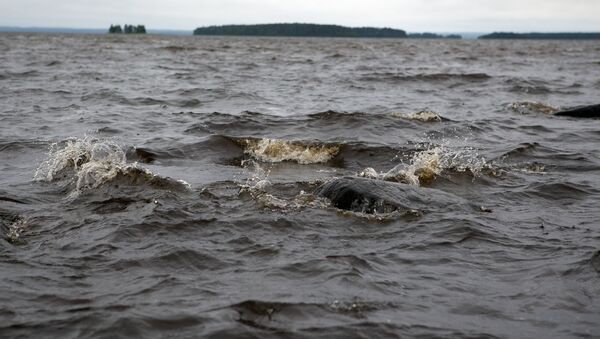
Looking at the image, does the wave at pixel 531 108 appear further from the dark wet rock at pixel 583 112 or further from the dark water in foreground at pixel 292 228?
the dark water in foreground at pixel 292 228

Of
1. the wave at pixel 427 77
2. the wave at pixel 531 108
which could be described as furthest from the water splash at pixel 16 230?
the wave at pixel 427 77

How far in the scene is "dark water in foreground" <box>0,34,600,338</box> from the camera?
207 inches

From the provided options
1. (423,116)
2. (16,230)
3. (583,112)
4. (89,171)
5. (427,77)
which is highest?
(427,77)

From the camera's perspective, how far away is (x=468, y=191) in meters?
9.70

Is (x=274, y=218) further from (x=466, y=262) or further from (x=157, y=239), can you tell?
(x=466, y=262)

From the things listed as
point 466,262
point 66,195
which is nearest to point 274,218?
point 466,262

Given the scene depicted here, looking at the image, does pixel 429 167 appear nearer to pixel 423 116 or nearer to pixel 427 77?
pixel 423 116

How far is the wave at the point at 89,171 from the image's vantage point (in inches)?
374

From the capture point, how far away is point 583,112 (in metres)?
17.4

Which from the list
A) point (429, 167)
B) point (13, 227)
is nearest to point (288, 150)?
point (429, 167)

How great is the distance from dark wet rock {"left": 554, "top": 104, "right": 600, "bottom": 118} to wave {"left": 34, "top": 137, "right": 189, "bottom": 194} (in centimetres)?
1232

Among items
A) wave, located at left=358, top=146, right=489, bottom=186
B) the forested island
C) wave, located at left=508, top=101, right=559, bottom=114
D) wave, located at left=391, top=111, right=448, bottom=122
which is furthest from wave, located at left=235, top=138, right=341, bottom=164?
the forested island

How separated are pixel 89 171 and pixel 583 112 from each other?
44.0 feet

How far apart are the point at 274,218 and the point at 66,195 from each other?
315 cm
